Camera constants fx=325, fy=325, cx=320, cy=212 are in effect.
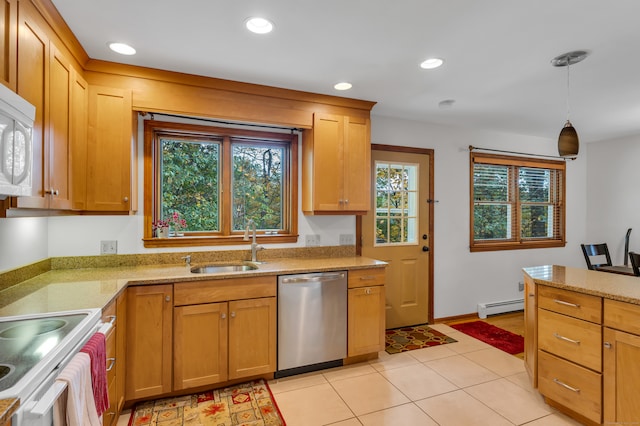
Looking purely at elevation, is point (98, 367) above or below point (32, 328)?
below

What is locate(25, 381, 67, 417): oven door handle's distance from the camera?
914mm

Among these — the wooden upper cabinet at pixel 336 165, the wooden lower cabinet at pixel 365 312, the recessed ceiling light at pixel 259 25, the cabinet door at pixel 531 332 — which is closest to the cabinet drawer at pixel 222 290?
the wooden lower cabinet at pixel 365 312

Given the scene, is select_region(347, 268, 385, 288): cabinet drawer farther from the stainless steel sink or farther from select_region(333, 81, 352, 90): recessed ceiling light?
select_region(333, 81, 352, 90): recessed ceiling light

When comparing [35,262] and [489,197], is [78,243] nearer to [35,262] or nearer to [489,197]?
[35,262]

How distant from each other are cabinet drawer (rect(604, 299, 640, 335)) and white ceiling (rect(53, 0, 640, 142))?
5.18ft

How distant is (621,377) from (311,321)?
193cm

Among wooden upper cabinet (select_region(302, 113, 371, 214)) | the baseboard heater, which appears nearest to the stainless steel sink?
wooden upper cabinet (select_region(302, 113, 371, 214))

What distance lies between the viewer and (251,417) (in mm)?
2115

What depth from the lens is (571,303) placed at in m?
2.03

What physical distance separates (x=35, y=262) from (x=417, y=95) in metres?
3.29

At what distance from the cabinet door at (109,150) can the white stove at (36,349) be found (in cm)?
106

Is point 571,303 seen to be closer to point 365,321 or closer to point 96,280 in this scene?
point 365,321

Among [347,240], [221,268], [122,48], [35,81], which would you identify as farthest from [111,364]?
[347,240]

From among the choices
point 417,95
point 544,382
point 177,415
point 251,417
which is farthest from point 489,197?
point 177,415
